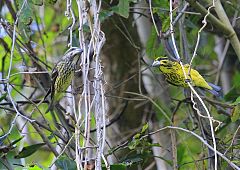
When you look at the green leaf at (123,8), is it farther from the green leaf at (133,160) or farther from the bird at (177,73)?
the green leaf at (133,160)

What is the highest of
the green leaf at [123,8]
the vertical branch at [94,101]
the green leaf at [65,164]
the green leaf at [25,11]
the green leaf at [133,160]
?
the green leaf at [25,11]

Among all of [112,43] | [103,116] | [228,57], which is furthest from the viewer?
[228,57]

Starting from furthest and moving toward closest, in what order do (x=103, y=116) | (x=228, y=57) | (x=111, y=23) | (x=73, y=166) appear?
1. (x=228, y=57)
2. (x=111, y=23)
3. (x=73, y=166)
4. (x=103, y=116)

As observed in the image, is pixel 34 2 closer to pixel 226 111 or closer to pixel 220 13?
pixel 220 13

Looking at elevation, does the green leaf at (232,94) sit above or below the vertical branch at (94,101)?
below

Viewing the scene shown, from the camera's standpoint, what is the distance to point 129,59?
9.53 ft

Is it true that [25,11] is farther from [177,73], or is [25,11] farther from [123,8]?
[177,73]

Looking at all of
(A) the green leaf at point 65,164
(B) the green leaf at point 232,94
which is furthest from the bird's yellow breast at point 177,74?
(B) the green leaf at point 232,94

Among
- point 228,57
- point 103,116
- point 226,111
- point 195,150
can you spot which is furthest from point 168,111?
point 228,57

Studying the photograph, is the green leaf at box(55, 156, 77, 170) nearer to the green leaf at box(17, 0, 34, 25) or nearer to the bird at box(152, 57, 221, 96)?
the bird at box(152, 57, 221, 96)

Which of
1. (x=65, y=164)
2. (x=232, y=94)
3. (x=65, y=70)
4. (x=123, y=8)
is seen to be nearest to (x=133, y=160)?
(x=65, y=164)

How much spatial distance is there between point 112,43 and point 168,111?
668 mm

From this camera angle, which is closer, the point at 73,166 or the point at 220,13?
the point at 73,166

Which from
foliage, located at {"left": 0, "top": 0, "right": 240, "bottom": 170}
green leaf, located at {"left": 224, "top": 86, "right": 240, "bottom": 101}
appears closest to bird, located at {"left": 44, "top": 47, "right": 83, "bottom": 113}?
foliage, located at {"left": 0, "top": 0, "right": 240, "bottom": 170}
